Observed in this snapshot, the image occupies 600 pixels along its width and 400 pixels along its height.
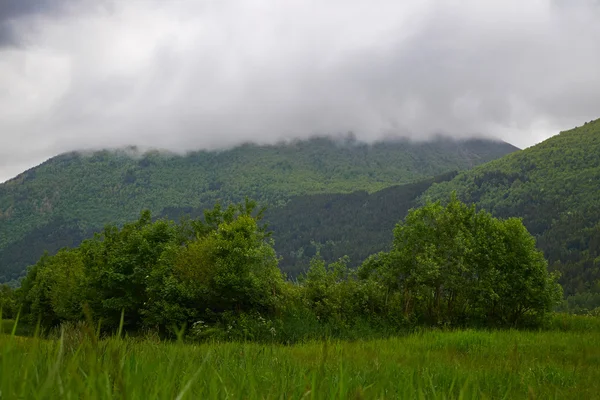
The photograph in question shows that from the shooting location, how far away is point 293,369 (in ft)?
16.3

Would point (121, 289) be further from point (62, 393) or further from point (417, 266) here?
point (62, 393)

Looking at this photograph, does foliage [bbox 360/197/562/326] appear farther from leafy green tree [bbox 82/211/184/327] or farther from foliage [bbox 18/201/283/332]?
leafy green tree [bbox 82/211/184/327]

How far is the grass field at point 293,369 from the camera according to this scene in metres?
1.71

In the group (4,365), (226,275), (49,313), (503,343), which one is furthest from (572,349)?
(49,313)

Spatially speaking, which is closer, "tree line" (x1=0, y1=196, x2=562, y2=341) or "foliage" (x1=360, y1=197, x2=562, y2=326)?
"tree line" (x1=0, y1=196, x2=562, y2=341)

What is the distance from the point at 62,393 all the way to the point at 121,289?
4693 centimetres

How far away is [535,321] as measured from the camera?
34531mm

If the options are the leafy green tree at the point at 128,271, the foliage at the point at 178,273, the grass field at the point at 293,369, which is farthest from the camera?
the leafy green tree at the point at 128,271

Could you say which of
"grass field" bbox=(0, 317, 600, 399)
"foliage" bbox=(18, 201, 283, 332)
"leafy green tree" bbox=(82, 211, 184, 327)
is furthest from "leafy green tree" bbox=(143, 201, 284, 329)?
"grass field" bbox=(0, 317, 600, 399)

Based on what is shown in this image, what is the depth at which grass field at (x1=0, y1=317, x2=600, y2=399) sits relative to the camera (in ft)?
5.62

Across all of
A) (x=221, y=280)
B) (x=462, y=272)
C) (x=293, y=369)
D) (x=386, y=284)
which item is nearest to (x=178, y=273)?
(x=221, y=280)

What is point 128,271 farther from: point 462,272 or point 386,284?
point 462,272

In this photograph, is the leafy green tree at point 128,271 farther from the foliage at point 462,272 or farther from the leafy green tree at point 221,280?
the foliage at point 462,272

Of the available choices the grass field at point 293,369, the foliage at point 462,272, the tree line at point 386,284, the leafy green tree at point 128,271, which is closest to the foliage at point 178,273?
the leafy green tree at point 128,271
